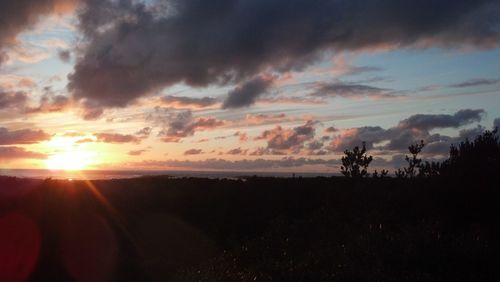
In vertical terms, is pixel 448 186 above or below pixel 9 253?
above

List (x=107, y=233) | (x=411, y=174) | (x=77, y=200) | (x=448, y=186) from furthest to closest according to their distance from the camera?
(x=411, y=174) < (x=77, y=200) < (x=107, y=233) < (x=448, y=186)

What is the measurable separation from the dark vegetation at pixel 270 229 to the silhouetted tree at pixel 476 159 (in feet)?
0.21

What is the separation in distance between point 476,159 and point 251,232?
35.8 ft

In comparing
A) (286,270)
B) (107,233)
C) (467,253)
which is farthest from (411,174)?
(286,270)

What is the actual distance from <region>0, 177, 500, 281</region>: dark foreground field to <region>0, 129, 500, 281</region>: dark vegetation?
0.05 metres

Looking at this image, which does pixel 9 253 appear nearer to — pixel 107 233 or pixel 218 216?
pixel 107 233

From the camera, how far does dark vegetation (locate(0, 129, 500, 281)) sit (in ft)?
43.0

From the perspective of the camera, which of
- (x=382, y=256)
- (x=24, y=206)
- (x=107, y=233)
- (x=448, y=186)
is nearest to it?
(x=382, y=256)

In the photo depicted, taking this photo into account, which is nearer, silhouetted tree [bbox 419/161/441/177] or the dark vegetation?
the dark vegetation

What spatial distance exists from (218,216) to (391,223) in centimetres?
1204

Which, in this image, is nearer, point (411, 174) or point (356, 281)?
point (356, 281)

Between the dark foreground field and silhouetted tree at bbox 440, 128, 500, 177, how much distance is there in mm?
706

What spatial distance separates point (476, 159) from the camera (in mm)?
24656

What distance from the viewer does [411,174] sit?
36719mm
